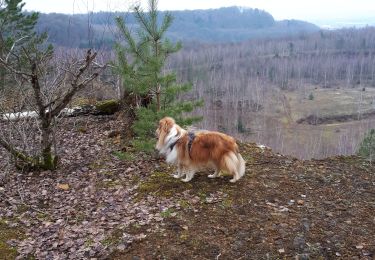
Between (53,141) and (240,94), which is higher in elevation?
(53,141)

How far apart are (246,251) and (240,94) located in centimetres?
7296

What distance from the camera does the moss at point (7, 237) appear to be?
608 cm

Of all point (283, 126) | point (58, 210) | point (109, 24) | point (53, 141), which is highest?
point (109, 24)

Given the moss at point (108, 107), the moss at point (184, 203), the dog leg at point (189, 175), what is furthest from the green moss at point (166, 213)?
the moss at point (108, 107)

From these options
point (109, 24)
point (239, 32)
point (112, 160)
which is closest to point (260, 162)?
point (112, 160)

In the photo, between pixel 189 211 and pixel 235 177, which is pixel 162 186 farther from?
pixel 235 177

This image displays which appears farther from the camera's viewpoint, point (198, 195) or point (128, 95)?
point (128, 95)

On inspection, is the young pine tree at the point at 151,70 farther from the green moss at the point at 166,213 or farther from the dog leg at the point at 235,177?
the green moss at the point at 166,213

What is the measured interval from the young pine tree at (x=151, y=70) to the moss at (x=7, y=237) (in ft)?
9.93

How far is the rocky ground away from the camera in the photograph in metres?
5.84

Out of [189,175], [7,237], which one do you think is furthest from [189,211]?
[7,237]

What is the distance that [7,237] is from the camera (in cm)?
655

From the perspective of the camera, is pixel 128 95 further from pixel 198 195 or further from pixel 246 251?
pixel 246 251

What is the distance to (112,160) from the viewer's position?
31.7 ft
